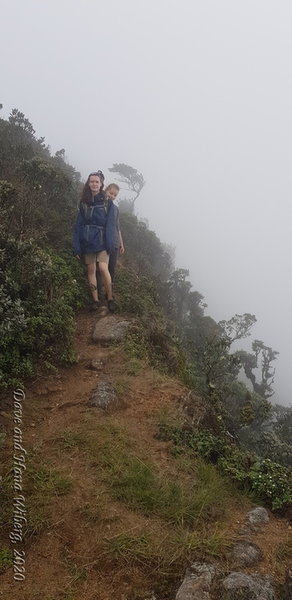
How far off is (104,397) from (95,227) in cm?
391

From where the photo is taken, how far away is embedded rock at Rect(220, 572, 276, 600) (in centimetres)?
297

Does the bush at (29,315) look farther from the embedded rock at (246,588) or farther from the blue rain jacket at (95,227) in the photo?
the embedded rock at (246,588)

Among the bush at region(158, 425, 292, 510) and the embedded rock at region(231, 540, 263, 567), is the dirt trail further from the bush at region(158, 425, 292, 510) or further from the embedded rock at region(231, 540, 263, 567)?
the bush at region(158, 425, 292, 510)

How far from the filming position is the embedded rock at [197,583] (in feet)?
9.68

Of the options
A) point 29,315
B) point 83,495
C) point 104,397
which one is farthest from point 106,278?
point 83,495

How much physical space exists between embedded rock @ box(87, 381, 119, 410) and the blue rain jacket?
11.1 feet

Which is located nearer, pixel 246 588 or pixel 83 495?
pixel 246 588

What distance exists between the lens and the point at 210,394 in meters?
6.91

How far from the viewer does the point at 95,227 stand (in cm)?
832

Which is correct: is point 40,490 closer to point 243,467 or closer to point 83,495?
point 83,495

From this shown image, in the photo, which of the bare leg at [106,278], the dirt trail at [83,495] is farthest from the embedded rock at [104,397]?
the bare leg at [106,278]

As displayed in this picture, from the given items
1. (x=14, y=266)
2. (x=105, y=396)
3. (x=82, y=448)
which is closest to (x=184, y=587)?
(x=82, y=448)

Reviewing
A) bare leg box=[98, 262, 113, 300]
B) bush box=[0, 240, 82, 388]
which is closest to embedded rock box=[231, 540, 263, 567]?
bush box=[0, 240, 82, 388]

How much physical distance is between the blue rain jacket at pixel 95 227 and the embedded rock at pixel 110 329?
146cm
